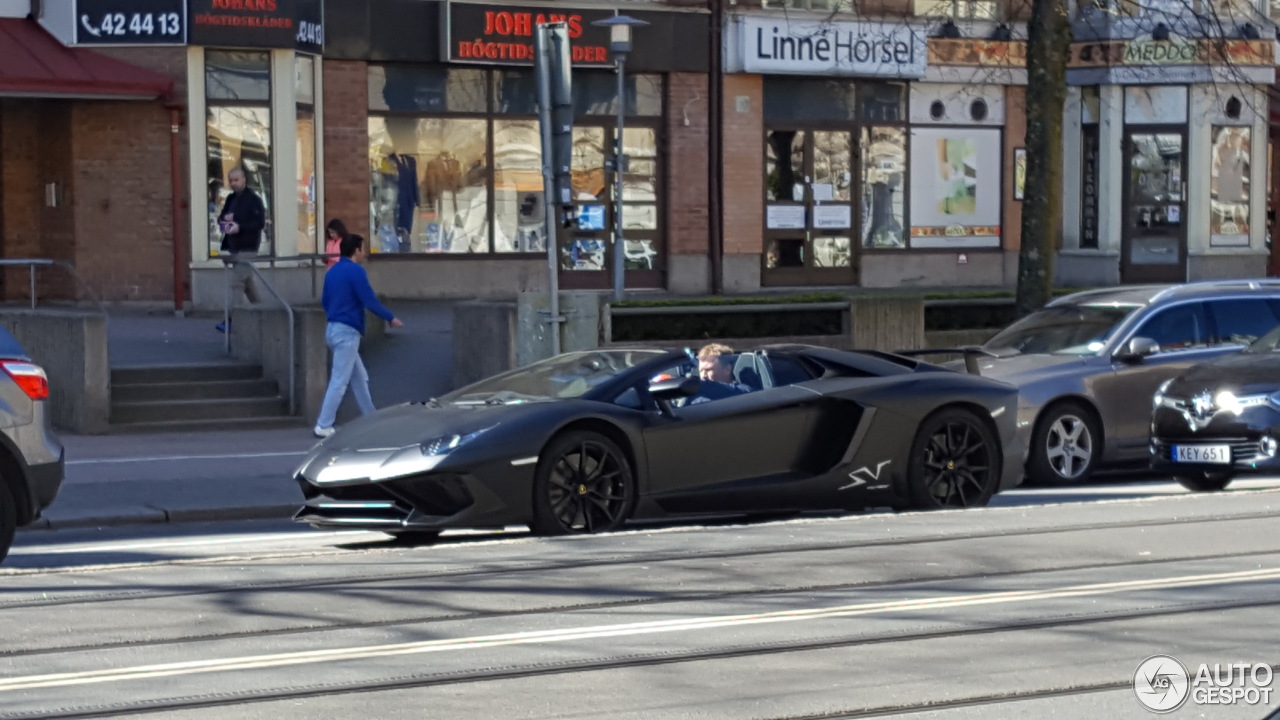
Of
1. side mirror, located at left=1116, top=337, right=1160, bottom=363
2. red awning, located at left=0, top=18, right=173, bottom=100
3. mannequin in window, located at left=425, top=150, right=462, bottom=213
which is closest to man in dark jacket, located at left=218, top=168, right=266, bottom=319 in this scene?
red awning, located at left=0, top=18, right=173, bottom=100

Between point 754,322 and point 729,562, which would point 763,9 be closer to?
point 754,322

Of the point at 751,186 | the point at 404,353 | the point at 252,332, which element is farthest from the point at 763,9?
the point at 252,332

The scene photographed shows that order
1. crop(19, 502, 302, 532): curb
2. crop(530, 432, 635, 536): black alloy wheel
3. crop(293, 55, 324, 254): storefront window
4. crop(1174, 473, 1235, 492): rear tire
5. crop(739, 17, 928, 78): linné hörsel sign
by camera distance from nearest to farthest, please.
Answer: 1. crop(530, 432, 635, 536): black alloy wheel
2. crop(19, 502, 302, 532): curb
3. crop(1174, 473, 1235, 492): rear tire
4. crop(293, 55, 324, 254): storefront window
5. crop(739, 17, 928, 78): linné hörsel sign

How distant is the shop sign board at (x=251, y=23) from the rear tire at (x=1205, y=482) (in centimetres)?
1470

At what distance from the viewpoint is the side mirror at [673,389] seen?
1067 cm

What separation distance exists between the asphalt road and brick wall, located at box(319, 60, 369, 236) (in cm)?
1616

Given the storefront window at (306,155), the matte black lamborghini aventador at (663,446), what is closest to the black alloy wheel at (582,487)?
the matte black lamborghini aventador at (663,446)

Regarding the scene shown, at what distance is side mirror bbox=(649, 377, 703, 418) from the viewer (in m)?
10.7

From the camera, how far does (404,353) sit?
69.1 feet

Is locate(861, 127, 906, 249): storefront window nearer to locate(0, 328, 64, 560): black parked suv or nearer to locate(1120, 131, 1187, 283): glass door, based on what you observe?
locate(1120, 131, 1187, 283): glass door

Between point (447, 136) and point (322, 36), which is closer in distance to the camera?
point (322, 36)

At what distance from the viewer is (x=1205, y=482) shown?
518 inches

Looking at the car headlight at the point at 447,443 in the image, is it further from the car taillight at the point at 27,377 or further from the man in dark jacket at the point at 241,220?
the man in dark jacket at the point at 241,220

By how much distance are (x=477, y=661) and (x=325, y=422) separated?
33.5 ft
